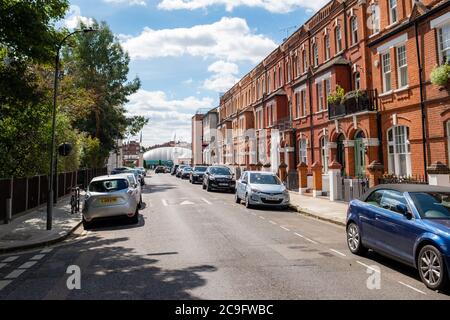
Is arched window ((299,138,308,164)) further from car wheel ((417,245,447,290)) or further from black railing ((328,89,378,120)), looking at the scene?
car wheel ((417,245,447,290))

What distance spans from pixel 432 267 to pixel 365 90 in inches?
626

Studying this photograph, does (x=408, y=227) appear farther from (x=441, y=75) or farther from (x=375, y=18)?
(x=375, y=18)

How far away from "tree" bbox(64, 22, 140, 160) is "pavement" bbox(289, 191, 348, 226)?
2565 centimetres

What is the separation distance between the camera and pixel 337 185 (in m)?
19.0

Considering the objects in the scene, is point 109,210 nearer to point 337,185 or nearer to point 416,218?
point 416,218

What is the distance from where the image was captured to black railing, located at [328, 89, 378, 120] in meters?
20.1

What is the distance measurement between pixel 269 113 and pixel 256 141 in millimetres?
5352

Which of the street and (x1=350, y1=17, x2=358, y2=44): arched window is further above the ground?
(x1=350, y1=17, x2=358, y2=44): arched window

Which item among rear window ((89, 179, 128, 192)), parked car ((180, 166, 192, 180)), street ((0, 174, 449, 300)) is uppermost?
parked car ((180, 166, 192, 180))

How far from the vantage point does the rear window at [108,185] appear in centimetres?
1277

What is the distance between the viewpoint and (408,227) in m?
6.46

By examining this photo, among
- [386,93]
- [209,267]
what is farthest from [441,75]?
[209,267]

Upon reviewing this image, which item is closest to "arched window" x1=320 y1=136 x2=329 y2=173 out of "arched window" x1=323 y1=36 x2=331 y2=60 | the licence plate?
"arched window" x1=323 y1=36 x2=331 y2=60

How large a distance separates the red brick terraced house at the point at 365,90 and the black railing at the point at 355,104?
2.0 inches
